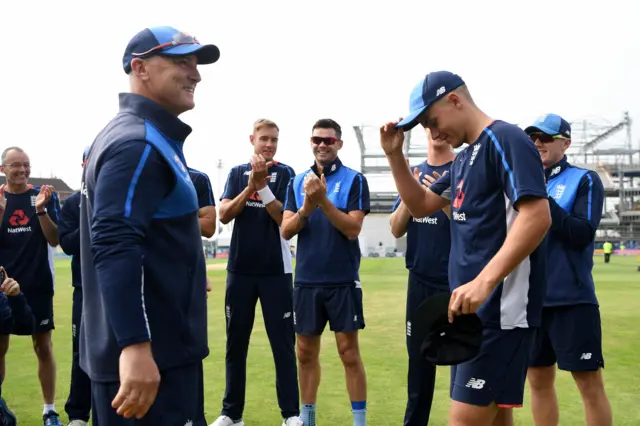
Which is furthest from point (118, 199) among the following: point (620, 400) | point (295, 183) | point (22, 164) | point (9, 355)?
point (9, 355)

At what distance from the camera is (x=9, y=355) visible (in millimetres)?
8766

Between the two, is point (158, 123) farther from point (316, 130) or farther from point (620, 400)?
point (620, 400)

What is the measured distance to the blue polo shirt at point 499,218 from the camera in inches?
119

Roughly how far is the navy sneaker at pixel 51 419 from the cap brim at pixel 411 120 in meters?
4.18

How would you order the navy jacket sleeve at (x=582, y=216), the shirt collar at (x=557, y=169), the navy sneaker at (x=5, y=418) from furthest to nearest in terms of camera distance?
the shirt collar at (x=557, y=169) < the navy jacket sleeve at (x=582, y=216) < the navy sneaker at (x=5, y=418)

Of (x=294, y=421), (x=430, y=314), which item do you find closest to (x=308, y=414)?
(x=294, y=421)

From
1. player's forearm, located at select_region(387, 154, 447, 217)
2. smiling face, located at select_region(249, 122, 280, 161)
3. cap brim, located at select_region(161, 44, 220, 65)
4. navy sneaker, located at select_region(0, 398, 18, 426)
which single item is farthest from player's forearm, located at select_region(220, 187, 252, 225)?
cap brim, located at select_region(161, 44, 220, 65)

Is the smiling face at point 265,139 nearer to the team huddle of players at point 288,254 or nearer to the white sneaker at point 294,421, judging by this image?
the team huddle of players at point 288,254

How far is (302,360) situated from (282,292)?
0.69 metres

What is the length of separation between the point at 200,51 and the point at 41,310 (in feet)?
14.9

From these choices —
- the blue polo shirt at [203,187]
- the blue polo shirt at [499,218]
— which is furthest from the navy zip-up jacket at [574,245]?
the blue polo shirt at [203,187]

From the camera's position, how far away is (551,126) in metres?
4.46

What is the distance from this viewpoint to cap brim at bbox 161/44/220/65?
2.59 meters

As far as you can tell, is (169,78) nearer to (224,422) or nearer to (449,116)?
(449,116)
